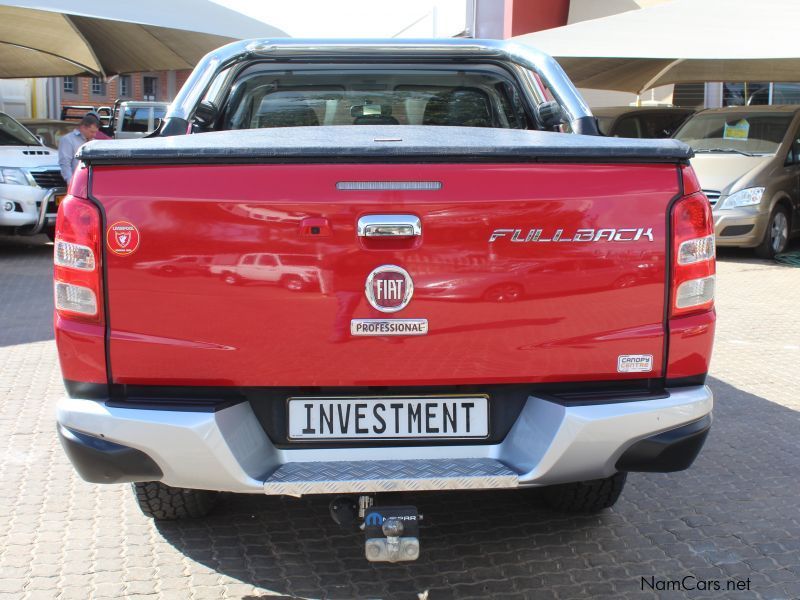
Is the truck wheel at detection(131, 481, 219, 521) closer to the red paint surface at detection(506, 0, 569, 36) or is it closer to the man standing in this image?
the man standing

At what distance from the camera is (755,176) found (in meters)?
12.7

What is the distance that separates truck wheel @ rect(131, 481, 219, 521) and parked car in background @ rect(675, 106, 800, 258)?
9.90 m

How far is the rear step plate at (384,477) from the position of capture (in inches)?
118

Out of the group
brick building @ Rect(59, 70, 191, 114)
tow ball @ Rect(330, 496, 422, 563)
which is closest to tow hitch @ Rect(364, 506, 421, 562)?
tow ball @ Rect(330, 496, 422, 563)

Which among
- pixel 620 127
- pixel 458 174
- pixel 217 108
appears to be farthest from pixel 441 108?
pixel 620 127

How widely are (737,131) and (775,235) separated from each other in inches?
62.5

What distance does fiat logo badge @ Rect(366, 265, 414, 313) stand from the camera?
9.87 feet

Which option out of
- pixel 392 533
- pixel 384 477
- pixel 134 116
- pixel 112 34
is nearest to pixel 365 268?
pixel 384 477

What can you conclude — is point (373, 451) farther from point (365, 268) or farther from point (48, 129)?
point (48, 129)

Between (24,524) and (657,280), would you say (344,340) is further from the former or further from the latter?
(24,524)

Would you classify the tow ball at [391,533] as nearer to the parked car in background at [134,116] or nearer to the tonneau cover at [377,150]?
the tonneau cover at [377,150]

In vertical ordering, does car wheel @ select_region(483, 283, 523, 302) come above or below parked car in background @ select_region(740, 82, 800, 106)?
below

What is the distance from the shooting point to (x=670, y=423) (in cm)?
316

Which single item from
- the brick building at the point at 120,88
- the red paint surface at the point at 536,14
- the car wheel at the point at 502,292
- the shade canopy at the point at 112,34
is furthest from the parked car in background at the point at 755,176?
the brick building at the point at 120,88
